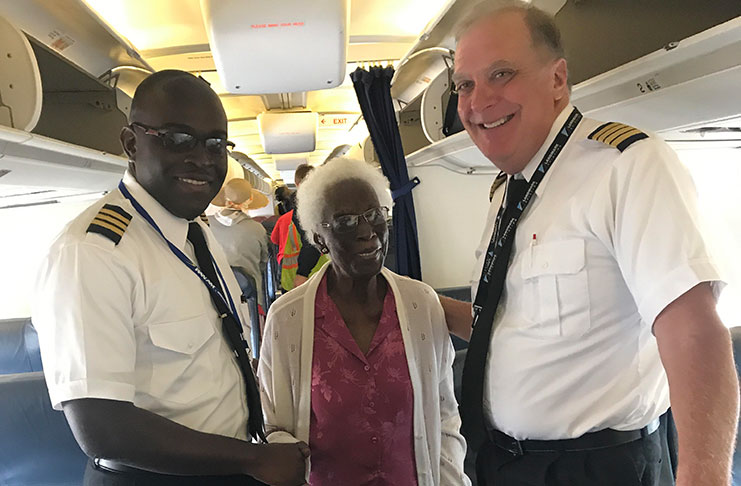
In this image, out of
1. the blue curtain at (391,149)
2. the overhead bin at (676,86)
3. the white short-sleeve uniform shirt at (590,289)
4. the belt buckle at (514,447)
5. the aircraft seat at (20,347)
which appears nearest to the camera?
the white short-sleeve uniform shirt at (590,289)

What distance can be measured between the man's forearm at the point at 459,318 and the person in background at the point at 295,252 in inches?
84.6

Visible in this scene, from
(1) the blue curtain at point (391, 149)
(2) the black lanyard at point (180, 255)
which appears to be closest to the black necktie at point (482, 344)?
(2) the black lanyard at point (180, 255)

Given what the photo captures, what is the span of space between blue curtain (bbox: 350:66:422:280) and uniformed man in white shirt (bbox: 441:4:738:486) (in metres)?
2.41

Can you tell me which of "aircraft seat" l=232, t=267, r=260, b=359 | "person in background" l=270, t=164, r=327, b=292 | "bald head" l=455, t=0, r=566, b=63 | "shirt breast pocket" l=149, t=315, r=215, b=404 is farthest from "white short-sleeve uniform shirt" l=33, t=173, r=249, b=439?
"aircraft seat" l=232, t=267, r=260, b=359

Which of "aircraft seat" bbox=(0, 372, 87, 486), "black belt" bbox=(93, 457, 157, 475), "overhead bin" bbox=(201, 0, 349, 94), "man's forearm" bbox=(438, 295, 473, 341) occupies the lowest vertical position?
"aircraft seat" bbox=(0, 372, 87, 486)

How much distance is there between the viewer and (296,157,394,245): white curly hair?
199cm

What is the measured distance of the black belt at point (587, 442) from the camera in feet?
4.38

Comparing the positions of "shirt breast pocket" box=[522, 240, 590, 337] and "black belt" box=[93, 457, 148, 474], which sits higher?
"shirt breast pocket" box=[522, 240, 590, 337]

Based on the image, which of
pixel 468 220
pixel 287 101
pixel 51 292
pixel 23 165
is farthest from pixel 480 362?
pixel 287 101

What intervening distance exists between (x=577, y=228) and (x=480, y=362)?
0.51 meters

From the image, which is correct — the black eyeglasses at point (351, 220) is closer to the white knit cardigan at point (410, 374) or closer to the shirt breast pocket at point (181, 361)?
the white knit cardigan at point (410, 374)

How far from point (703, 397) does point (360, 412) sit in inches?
43.1

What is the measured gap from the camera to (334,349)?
1834 mm

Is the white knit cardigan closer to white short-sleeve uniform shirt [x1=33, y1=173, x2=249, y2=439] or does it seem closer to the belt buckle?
white short-sleeve uniform shirt [x1=33, y1=173, x2=249, y2=439]
